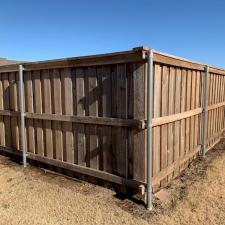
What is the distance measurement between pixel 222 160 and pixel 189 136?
1.02 meters

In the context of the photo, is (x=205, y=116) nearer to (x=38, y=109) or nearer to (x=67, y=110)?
(x=67, y=110)

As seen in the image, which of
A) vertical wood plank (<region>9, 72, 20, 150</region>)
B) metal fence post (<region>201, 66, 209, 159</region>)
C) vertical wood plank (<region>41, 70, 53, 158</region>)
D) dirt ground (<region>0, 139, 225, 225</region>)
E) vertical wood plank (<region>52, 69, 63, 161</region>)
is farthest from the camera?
metal fence post (<region>201, 66, 209, 159</region>)

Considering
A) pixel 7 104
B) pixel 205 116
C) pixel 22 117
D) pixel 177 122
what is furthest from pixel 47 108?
pixel 205 116

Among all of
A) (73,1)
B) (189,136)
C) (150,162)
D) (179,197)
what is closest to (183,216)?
(179,197)

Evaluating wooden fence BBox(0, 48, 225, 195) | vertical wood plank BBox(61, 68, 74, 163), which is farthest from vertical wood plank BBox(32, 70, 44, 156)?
→ vertical wood plank BBox(61, 68, 74, 163)

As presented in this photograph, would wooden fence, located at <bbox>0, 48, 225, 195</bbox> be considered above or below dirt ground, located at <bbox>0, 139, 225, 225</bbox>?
above

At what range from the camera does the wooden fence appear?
113 inches

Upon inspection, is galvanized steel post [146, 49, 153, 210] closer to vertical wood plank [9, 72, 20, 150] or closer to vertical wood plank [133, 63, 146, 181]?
vertical wood plank [133, 63, 146, 181]

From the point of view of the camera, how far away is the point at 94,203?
9.47 feet

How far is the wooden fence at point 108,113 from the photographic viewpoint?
9.39 feet

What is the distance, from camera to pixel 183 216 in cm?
265

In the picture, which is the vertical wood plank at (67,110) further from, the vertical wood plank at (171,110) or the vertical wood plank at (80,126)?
the vertical wood plank at (171,110)

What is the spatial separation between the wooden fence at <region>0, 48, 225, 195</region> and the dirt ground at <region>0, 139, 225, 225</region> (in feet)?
0.83

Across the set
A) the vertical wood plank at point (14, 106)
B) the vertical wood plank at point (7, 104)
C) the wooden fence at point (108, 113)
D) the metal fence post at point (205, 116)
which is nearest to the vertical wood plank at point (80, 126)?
the wooden fence at point (108, 113)
